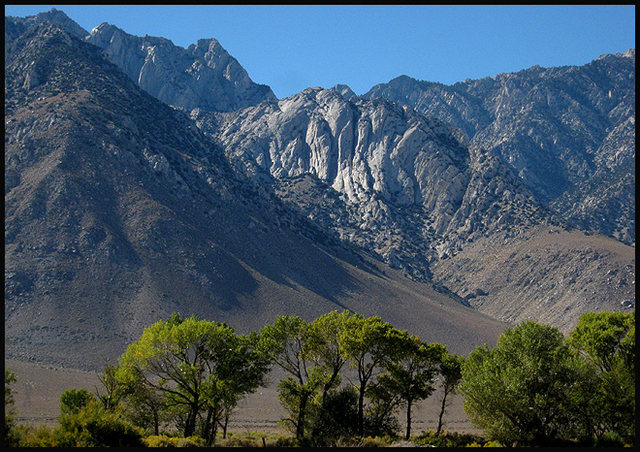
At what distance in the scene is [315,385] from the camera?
49.4 meters

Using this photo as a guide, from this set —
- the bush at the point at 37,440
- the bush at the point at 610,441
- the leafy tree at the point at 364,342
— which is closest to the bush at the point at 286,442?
the leafy tree at the point at 364,342

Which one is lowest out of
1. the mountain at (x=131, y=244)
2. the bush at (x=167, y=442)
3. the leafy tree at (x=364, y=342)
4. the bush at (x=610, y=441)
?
the bush at (x=610, y=441)

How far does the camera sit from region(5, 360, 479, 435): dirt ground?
7862 centimetres

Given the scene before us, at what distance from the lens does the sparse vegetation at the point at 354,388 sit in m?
41.9

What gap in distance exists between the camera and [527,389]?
41812 mm

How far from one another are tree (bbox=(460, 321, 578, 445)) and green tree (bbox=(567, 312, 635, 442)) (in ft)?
4.33

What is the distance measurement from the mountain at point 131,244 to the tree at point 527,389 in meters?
78.2

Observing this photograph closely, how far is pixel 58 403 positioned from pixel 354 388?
49679mm

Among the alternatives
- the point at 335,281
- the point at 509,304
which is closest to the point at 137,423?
the point at 335,281

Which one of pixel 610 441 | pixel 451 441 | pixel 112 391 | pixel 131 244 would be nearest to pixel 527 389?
pixel 610 441

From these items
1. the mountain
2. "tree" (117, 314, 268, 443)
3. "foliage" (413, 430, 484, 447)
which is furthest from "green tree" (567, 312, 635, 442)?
the mountain

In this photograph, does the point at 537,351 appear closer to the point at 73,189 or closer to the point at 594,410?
the point at 594,410

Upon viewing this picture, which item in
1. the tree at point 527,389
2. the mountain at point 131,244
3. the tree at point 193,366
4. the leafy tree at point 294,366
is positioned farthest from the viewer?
the mountain at point 131,244

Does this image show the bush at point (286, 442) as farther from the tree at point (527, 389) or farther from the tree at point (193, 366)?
the tree at point (527, 389)
